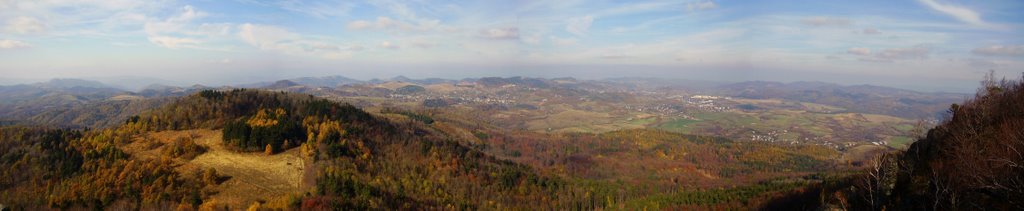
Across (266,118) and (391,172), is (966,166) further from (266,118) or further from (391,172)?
(266,118)

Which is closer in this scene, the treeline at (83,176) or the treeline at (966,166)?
the treeline at (966,166)

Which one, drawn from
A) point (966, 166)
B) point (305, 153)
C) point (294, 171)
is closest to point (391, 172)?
point (305, 153)

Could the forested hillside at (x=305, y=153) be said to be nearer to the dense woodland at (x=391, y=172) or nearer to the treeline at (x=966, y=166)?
the dense woodland at (x=391, y=172)

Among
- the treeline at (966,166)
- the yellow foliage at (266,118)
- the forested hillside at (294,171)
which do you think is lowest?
the forested hillside at (294,171)

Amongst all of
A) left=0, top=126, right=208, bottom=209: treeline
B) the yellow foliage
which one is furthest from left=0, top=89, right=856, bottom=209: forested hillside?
the yellow foliage

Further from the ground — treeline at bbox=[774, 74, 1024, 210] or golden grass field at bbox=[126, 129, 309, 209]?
treeline at bbox=[774, 74, 1024, 210]

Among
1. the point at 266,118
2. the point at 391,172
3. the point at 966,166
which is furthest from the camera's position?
the point at 266,118

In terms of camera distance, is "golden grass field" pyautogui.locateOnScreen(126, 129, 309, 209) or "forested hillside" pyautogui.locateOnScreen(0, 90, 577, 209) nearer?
"golden grass field" pyautogui.locateOnScreen(126, 129, 309, 209)

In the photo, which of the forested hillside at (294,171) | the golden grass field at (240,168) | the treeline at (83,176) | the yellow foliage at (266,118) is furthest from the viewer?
the yellow foliage at (266,118)

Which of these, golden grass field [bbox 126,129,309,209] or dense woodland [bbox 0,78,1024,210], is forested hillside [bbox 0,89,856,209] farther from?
golden grass field [bbox 126,129,309,209]

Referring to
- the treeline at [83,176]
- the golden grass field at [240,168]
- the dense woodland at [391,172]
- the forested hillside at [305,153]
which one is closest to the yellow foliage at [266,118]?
the forested hillside at [305,153]

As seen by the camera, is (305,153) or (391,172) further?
(391,172)

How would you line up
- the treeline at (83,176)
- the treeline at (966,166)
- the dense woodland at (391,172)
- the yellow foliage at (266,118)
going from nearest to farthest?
the treeline at (966,166), the dense woodland at (391,172), the treeline at (83,176), the yellow foliage at (266,118)
